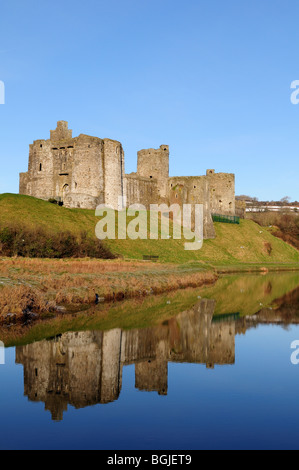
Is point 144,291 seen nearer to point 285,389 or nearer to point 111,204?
point 285,389

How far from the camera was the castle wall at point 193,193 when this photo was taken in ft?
219

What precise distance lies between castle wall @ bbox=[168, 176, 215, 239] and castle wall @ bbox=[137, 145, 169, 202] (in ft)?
3.79

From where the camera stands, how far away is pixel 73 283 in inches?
922

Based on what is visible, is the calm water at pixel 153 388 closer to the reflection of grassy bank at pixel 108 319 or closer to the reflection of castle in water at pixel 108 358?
the reflection of castle in water at pixel 108 358

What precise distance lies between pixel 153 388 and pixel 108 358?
305 centimetres

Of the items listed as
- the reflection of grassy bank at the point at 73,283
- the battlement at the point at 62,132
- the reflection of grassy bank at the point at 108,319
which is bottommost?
the reflection of grassy bank at the point at 108,319

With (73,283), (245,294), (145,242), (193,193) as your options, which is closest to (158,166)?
(193,193)

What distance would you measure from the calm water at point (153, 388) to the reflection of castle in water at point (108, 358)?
0.03 metres

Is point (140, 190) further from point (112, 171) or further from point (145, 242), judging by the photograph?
point (145, 242)

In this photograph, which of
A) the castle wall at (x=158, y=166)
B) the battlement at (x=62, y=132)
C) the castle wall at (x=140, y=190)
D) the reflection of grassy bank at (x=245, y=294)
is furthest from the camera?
the castle wall at (x=158, y=166)

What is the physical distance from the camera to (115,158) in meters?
57.7

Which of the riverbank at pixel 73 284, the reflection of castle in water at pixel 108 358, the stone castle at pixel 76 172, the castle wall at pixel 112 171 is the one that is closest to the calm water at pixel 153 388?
the reflection of castle in water at pixel 108 358

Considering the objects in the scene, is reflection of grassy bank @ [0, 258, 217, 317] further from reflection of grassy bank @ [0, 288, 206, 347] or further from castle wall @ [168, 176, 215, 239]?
castle wall @ [168, 176, 215, 239]

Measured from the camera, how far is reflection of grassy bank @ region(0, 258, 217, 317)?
744 inches
